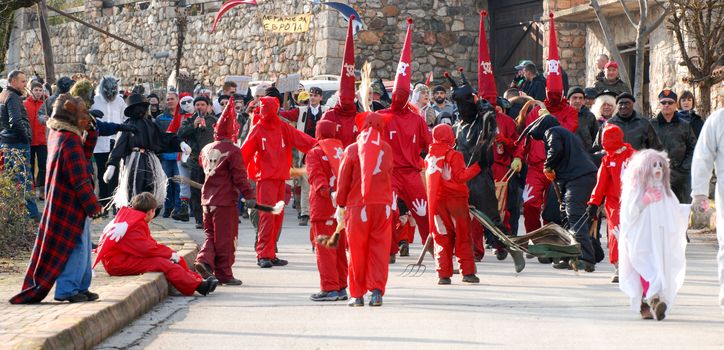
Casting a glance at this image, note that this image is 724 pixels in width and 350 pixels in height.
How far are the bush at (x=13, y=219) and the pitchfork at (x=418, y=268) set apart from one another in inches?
142

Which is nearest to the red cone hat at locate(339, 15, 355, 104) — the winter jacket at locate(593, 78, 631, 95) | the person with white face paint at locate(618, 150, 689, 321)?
the person with white face paint at locate(618, 150, 689, 321)

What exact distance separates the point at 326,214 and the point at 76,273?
2.45m

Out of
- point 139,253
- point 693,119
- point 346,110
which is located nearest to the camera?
point 139,253

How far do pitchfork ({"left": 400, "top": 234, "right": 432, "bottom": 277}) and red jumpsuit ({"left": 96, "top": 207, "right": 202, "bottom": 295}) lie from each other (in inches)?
102

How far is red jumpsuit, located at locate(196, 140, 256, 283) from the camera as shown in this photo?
1348cm

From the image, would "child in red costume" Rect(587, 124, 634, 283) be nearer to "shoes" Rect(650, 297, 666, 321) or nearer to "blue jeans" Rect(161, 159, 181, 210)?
"shoes" Rect(650, 297, 666, 321)

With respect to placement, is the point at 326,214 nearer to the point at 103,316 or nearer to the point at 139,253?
the point at 139,253

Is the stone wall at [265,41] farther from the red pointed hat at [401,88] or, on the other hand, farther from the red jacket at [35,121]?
the red pointed hat at [401,88]

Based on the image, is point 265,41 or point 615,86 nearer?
point 615,86

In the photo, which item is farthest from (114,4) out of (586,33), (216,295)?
(216,295)

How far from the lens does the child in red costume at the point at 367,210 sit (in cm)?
1159

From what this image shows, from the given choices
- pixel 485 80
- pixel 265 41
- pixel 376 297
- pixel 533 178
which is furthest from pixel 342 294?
pixel 265 41

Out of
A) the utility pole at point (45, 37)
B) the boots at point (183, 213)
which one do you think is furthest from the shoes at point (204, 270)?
the utility pole at point (45, 37)

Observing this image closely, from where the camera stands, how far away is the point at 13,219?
1515cm
